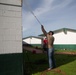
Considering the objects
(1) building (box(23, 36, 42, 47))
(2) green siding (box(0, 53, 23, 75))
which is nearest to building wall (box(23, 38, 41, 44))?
(1) building (box(23, 36, 42, 47))

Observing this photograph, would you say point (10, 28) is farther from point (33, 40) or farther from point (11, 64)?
point (33, 40)

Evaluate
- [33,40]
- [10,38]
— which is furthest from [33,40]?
[10,38]

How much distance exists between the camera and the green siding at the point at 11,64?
8273mm

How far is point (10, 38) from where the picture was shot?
8500mm

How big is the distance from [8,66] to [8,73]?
0.89ft

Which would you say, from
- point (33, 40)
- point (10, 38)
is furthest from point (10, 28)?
point (33, 40)

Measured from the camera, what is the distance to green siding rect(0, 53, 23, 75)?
8.27 m

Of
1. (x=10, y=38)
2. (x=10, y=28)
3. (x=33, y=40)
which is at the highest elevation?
(x=33, y=40)

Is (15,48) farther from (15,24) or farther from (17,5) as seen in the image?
(17,5)

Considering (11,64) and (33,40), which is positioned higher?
(33,40)

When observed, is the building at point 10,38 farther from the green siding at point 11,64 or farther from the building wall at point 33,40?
the building wall at point 33,40

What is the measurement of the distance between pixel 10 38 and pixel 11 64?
103 centimetres

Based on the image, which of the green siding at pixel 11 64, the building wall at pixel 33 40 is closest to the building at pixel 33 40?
the building wall at pixel 33 40

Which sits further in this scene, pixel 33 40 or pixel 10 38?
pixel 33 40
